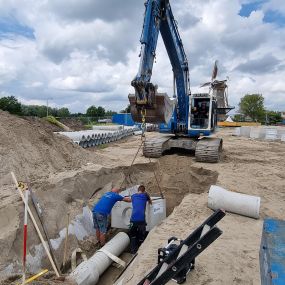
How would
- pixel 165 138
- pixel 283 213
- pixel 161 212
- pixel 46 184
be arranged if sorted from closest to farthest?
pixel 283 213 < pixel 46 184 < pixel 161 212 < pixel 165 138

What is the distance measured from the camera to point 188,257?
3.79m

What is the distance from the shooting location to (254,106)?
74938 millimetres

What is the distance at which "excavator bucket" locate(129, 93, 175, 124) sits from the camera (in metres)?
8.45

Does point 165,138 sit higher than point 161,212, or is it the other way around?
point 165,138

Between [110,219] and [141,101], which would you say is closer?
[141,101]

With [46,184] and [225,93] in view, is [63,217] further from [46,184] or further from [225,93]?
[225,93]

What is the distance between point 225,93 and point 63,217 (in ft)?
35.1

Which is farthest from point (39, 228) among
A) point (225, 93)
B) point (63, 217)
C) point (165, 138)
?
point (225, 93)

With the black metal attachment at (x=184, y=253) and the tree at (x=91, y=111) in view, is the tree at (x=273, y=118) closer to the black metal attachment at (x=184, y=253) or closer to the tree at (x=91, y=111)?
the tree at (x=91, y=111)

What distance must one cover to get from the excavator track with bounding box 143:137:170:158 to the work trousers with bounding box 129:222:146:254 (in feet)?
20.2

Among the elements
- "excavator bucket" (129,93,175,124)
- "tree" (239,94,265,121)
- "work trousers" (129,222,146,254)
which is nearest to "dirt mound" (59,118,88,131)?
"excavator bucket" (129,93,175,124)

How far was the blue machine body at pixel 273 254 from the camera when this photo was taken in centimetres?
255

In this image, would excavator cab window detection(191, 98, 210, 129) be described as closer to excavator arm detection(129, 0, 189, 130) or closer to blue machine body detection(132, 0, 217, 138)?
blue machine body detection(132, 0, 217, 138)

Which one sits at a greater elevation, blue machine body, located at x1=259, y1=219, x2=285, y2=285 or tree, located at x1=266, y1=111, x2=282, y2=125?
tree, located at x1=266, y1=111, x2=282, y2=125
